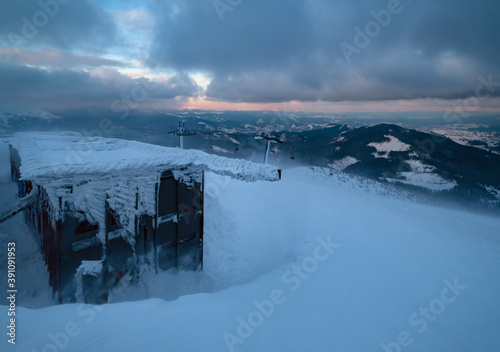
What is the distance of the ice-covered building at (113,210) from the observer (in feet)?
16.0

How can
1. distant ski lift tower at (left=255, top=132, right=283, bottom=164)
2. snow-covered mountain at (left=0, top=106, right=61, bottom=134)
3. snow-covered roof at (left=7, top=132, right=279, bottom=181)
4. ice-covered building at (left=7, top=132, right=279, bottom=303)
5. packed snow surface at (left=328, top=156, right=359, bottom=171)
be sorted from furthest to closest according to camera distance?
packed snow surface at (left=328, top=156, right=359, bottom=171), snow-covered mountain at (left=0, top=106, right=61, bottom=134), distant ski lift tower at (left=255, top=132, right=283, bottom=164), ice-covered building at (left=7, top=132, right=279, bottom=303), snow-covered roof at (left=7, top=132, right=279, bottom=181)

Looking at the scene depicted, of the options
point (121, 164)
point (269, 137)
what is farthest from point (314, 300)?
point (269, 137)

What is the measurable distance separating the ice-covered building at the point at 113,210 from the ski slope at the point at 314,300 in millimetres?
901

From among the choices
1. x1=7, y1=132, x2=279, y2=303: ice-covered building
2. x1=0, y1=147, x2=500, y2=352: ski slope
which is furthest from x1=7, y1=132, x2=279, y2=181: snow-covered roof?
x1=0, y1=147, x2=500, y2=352: ski slope

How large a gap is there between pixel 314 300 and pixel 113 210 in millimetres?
5585

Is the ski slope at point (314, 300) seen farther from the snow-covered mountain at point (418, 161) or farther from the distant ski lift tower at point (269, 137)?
the snow-covered mountain at point (418, 161)

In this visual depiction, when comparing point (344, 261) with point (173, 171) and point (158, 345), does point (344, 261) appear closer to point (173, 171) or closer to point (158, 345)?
point (158, 345)

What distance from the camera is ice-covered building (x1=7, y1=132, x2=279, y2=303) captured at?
4.89m

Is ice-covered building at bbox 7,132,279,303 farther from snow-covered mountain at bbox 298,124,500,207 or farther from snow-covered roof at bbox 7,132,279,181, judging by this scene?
snow-covered mountain at bbox 298,124,500,207

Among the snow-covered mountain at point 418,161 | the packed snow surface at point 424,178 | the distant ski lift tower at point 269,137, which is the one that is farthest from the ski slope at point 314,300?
the packed snow surface at point 424,178

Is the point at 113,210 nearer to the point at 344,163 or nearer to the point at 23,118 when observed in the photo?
the point at 23,118

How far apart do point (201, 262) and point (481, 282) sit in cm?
859

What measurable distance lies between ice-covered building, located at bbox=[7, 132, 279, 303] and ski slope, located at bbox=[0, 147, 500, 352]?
90cm

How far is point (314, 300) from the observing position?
16.0 feet
